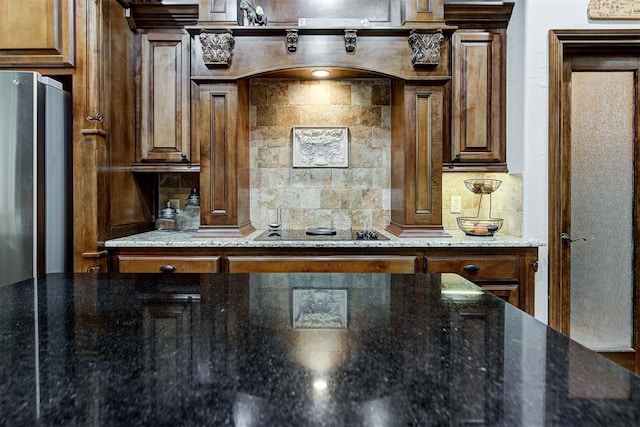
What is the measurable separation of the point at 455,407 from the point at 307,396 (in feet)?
0.55

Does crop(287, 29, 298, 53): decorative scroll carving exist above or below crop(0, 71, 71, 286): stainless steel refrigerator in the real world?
above

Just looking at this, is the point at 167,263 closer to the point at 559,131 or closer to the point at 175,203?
the point at 175,203

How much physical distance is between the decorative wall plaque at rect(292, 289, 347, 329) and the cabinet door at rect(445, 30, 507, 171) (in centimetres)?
200

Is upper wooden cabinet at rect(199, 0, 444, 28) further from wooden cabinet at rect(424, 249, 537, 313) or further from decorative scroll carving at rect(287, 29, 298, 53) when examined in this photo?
wooden cabinet at rect(424, 249, 537, 313)

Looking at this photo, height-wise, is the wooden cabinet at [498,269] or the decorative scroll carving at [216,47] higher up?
the decorative scroll carving at [216,47]

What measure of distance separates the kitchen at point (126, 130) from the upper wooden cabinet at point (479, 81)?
0.21ft

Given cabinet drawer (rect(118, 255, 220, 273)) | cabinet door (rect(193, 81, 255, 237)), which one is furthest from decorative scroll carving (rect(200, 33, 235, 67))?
cabinet drawer (rect(118, 255, 220, 273))

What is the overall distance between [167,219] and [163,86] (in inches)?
36.9

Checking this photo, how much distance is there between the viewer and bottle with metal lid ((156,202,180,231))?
2900 mm

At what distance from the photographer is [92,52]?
2252mm

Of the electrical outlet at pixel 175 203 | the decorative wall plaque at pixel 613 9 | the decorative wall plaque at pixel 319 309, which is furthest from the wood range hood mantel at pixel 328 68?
the decorative wall plaque at pixel 319 309

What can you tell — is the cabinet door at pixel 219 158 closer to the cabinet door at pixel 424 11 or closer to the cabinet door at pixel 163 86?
the cabinet door at pixel 163 86

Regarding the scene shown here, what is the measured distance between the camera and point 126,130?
2.59 m

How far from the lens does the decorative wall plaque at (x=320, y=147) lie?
2.97m
